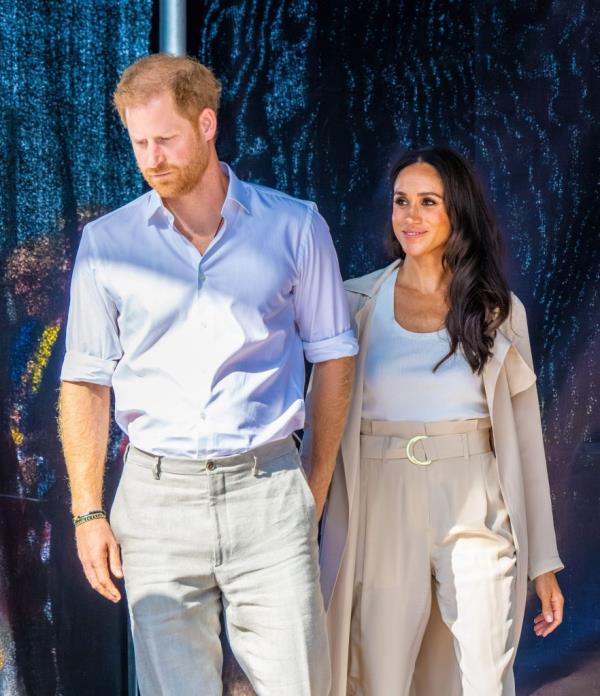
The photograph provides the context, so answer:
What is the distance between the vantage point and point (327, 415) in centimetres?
334

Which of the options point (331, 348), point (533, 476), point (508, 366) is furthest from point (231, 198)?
point (533, 476)

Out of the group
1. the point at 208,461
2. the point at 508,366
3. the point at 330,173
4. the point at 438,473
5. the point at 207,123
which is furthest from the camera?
the point at 330,173

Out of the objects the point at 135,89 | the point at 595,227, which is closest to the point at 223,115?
the point at 135,89

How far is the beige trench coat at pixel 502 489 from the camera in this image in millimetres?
3645

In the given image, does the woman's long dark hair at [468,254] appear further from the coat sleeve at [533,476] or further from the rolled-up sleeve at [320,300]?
the rolled-up sleeve at [320,300]

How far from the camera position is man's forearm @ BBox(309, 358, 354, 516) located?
10.8 ft

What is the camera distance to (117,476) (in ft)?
12.9

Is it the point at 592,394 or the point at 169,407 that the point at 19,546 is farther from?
the point at 592,394

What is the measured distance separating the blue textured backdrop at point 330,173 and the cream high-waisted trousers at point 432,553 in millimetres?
639

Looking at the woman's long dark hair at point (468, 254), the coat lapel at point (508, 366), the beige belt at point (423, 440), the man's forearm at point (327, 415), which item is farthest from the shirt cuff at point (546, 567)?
the man's forearm at point (327, 415)

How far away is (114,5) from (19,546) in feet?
5.29

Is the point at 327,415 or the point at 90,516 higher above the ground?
the point at 327,415

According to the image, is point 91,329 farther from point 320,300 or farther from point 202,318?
point 320,300

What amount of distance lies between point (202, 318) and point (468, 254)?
106 cm
